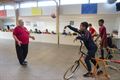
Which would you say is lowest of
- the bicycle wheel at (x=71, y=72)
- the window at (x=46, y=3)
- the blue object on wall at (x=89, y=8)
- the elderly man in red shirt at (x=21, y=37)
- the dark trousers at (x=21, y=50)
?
the bicycle wheel at (x=71, y=72)

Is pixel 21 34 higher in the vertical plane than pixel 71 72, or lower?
higher

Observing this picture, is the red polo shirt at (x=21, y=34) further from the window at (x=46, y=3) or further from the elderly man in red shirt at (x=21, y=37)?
the window at (x=46, y=3)

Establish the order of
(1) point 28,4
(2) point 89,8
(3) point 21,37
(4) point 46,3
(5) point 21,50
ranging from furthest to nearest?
(1) point 28,4 < (4) point 46,3 < (2) point 89,8 < (5) point 21,50 < (3) point 21,37

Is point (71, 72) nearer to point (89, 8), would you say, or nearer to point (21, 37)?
point (21, 37)

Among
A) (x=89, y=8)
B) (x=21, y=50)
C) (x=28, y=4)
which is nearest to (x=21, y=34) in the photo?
(x=21, y=50)

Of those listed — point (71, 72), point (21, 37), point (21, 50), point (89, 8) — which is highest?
point (89, 8)

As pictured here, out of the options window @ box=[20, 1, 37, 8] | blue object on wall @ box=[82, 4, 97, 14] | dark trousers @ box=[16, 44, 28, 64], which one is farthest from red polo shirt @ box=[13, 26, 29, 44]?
window @ box=[20, 1, 37, 8]

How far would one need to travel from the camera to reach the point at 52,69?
5629mm

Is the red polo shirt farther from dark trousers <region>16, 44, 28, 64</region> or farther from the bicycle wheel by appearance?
the bicycle wheel

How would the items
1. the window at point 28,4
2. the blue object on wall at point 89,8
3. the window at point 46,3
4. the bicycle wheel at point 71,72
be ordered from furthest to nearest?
the window at point 28,4 → the window at point 46,3 → the blue object on wall at point 89,8 → the bicycle wheel at point 71,72

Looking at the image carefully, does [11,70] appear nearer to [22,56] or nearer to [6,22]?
[22,56]

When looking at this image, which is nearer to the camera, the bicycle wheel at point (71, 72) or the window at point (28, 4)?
the bicycle wheel at point (71, 72)

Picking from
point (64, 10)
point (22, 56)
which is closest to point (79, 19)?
point (64, 10)

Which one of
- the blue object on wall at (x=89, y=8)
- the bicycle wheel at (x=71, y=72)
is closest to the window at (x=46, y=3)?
the blue object on wall at (x=89, y=8)
